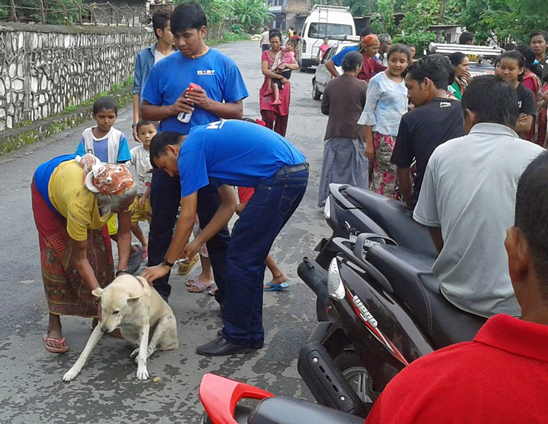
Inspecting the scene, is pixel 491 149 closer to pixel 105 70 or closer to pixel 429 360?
pixel 429 360

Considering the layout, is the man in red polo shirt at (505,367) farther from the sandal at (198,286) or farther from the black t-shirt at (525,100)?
the black t-shirt at (525,100)

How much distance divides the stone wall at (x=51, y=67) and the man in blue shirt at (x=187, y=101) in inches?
232

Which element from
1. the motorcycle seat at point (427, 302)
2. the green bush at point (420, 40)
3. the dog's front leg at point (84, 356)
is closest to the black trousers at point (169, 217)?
the dog's front leg at point (84, 356)

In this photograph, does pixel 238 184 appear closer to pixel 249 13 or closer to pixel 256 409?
pixel 256 409

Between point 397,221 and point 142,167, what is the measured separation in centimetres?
250

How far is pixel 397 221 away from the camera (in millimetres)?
4250

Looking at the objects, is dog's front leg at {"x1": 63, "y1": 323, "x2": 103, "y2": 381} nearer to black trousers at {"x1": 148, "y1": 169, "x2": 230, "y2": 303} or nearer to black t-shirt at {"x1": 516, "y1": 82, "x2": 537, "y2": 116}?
black trousers at {"x1": 148, "y1": 169, "x2": 230, "y2": 303}

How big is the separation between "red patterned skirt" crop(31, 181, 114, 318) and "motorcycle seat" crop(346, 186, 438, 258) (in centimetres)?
167

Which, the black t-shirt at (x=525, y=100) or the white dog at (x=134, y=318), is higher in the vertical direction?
the black t-shirt at (x=525, y=100)

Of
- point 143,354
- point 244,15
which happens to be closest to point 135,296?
point 143,354

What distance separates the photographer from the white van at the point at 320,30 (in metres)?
27.1

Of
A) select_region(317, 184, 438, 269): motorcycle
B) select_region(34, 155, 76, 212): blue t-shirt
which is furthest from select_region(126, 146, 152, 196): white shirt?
select_region(317, 184, 438, 269): motorcycle

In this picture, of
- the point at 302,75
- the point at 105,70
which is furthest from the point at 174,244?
the point at 302,75

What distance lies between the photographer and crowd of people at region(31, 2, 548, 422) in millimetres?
2857
